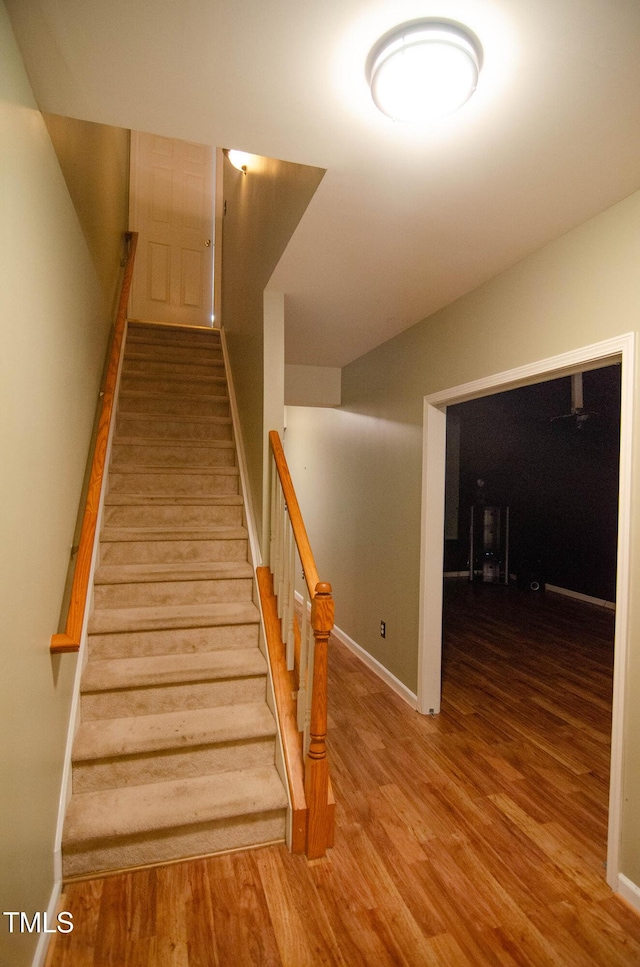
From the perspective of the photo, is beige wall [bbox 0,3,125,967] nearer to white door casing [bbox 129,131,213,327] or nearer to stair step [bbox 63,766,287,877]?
stair step [bbox 63,766,287,877]

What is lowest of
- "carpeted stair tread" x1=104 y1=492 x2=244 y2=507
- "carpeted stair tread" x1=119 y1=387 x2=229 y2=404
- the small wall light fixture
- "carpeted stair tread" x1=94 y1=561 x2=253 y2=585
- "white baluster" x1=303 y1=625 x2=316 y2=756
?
"white baluster" x1=303 y1=625 x2=316 y2=756

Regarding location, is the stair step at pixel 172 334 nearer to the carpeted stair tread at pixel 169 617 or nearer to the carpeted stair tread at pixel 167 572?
the carpeted stair tread at pixel 167 572

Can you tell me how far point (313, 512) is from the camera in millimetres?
5230

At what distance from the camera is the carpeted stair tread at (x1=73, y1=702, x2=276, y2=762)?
6.63 ft

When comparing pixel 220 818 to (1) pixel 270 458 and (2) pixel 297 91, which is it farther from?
(2) pixel 297 91

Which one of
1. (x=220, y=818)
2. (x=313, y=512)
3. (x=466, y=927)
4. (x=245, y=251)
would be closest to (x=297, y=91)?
(x=245, y=251)

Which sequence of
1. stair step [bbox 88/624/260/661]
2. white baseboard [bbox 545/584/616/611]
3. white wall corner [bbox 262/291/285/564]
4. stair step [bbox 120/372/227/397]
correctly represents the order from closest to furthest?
stair step [bbox 88/624/260/661], white wall corner [bbox 262/291/285/564], stair step [bbox 120/372/227/397], white baseboard [bbox 545/584/616/611]

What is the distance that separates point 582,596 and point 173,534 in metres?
5.29

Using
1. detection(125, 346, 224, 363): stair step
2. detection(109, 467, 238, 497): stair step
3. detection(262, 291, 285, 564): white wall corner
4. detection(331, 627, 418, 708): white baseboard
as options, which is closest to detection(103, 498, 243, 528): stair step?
detection(109, 467, 238, 497): stair step

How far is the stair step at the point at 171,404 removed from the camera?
3.77 meters

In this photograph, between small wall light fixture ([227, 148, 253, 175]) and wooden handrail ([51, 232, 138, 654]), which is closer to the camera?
wooden handrail ([51, 232, 138, 654])

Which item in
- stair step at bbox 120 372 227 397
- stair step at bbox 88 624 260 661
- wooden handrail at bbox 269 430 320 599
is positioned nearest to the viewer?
wooden handrail at bbox 269 430 320 599

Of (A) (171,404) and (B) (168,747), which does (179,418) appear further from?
(B) (168,747)

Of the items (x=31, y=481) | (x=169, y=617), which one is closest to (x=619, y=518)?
(x=31, y=481)
